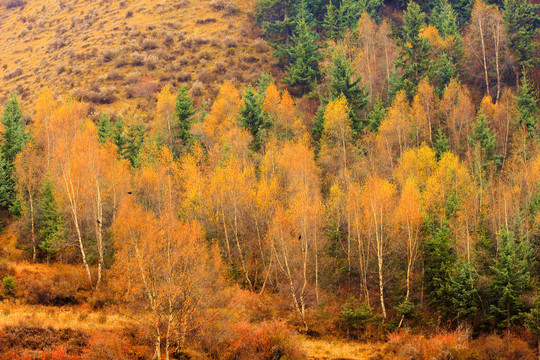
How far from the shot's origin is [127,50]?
9356 cm

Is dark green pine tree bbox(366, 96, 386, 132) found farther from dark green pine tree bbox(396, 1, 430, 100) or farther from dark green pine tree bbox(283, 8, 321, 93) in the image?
dark green pine tree bbox(283, 8, 321, 93)

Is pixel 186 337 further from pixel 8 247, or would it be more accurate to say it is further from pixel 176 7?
pixel 176 7

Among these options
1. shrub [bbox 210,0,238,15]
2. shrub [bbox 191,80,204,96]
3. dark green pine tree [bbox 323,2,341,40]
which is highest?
shrub [bbox 210,0,238,15]

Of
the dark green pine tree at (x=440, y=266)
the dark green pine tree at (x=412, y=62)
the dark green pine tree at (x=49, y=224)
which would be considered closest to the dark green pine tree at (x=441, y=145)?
the dark green pine tree at (x=412, y=62)

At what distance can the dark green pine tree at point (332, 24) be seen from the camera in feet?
238

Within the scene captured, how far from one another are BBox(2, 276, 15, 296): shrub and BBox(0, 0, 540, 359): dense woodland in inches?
3.3


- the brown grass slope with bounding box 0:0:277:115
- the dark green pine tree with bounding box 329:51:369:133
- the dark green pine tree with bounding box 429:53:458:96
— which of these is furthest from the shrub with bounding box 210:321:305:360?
the brown grass slope with bounding box 0:0:277:115

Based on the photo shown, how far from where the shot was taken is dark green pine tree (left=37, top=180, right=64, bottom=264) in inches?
1470

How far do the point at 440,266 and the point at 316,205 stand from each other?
11970mm

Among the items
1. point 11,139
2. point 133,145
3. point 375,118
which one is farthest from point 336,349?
point 11,139

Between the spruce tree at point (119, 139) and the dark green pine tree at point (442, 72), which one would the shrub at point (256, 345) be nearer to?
the spruce tree at point (119, 139)

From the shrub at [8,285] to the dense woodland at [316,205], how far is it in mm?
83

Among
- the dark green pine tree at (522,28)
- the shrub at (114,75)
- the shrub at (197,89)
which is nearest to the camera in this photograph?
the dark green pine tree at (522,28)

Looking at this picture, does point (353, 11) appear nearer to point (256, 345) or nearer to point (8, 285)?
point (256, 345)
